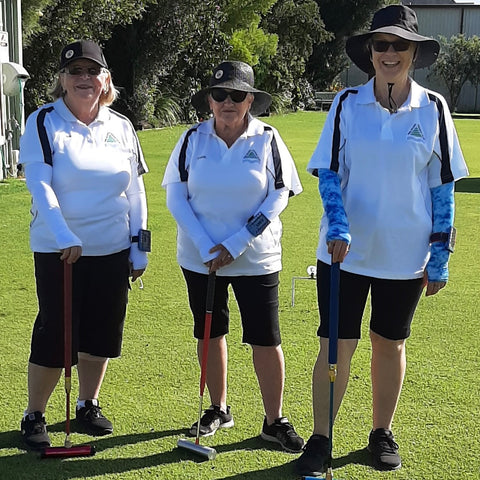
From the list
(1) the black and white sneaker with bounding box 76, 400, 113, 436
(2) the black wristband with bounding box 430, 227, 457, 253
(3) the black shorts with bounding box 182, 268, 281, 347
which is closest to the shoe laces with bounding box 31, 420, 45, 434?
(1) the black and white sneaker with bounding box 76, 400, 113, 436

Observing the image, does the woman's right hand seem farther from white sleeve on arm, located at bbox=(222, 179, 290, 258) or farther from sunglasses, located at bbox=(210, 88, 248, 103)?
sunglasses, located at bbox=(210, 88, 248, 103)

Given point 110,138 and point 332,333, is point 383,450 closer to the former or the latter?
point 332,333

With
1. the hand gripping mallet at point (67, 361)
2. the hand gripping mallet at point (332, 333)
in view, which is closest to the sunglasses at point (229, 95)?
the hand gripping mallet at point (332, 333)

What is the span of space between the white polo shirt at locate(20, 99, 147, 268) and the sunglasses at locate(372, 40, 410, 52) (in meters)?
1.24

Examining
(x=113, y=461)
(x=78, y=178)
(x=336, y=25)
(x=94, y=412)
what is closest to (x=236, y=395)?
(x=94, y=412)

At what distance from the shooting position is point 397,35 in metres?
3.02

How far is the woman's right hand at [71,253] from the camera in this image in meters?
3.18

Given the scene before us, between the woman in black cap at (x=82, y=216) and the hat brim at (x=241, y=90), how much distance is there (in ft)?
1.24

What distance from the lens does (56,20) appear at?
616 inches

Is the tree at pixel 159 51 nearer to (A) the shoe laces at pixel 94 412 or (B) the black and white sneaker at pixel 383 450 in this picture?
(A) the shoe laces at pixel 94 412

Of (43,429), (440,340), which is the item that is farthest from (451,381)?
(43,429)

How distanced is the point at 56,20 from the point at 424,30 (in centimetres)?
4028

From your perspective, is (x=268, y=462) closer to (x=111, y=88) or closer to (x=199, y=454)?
(x=199, y=454)

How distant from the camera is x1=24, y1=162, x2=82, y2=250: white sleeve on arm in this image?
3176mm
